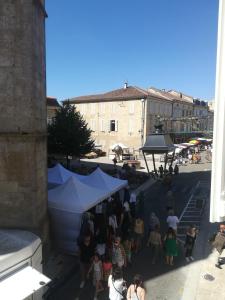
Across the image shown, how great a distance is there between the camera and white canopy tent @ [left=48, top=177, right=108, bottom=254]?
9.79 meters

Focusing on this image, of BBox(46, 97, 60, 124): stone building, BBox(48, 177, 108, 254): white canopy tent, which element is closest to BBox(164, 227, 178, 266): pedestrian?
BBox(48, 177, 108, 254): white canopy tent

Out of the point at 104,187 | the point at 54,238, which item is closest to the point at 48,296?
the point at 54,238

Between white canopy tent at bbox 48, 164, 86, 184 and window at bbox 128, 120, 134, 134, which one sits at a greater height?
window at bbox 128, 120, 134, 134

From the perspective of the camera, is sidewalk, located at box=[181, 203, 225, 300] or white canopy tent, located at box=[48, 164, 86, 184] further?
white canopy tent, located at box=[48, 164, 86, 184]

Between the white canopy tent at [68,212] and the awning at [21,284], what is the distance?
325cm

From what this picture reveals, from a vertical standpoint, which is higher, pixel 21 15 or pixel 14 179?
pixel 21 15

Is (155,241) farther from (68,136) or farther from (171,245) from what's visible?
(68,136)

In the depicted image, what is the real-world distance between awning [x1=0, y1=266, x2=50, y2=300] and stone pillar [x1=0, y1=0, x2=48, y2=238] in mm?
2730

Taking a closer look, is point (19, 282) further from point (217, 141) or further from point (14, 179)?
point (217, 141)

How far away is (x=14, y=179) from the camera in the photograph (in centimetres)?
891

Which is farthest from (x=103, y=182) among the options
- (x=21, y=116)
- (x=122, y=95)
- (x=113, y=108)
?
(x=113, y=108)

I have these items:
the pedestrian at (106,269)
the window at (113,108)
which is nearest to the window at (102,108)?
the window at (113,108)

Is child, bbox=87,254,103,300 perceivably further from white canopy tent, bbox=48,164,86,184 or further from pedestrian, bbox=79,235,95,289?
white canopy tent, bbox=48,164,86,184

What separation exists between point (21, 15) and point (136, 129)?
32.7m
